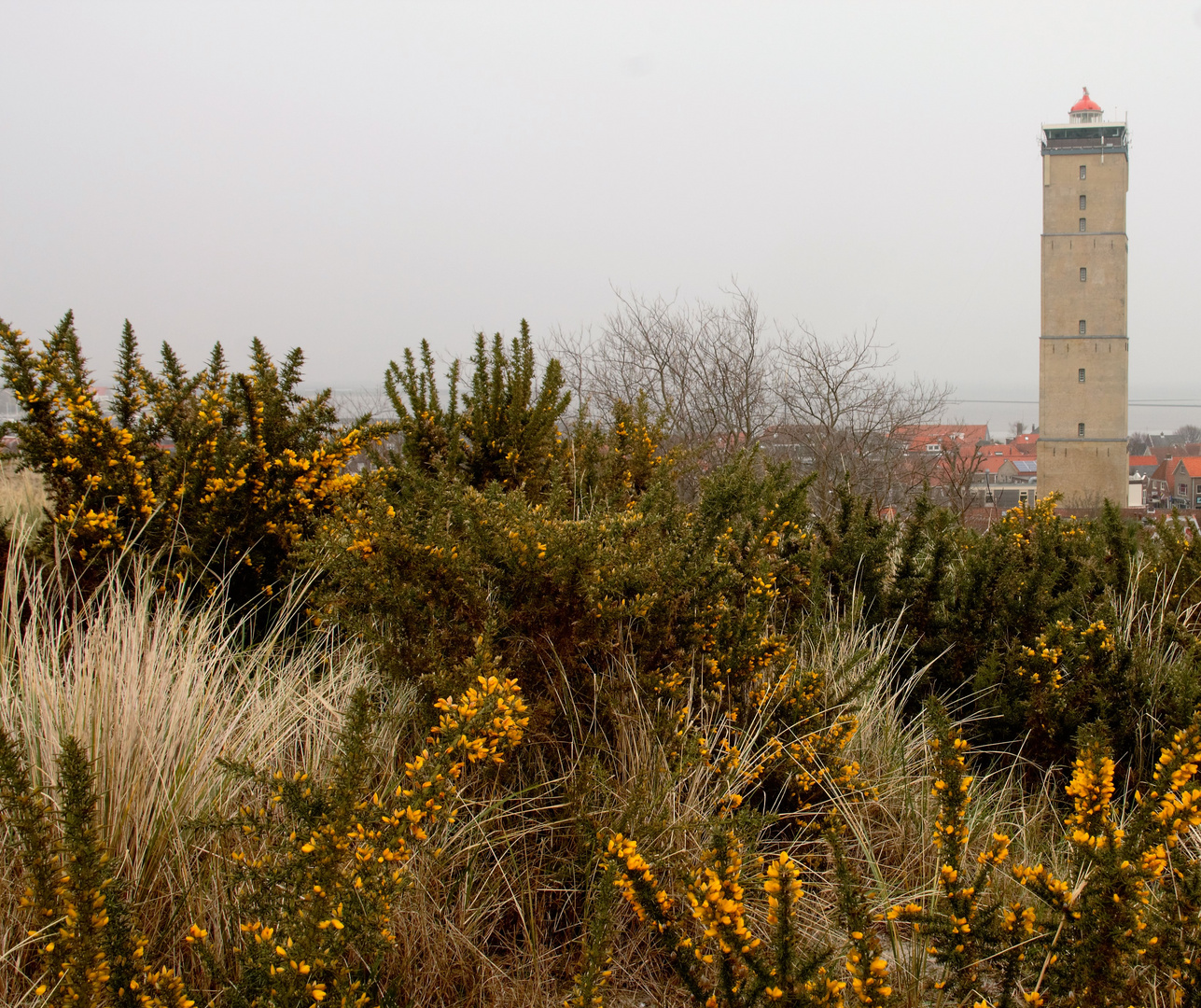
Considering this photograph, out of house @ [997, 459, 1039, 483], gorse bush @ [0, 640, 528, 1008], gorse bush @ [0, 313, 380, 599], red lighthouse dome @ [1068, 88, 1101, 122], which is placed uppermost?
red lighthouse dome @ [1068, 88, 1101, 122]

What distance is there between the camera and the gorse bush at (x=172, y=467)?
313 centimetres

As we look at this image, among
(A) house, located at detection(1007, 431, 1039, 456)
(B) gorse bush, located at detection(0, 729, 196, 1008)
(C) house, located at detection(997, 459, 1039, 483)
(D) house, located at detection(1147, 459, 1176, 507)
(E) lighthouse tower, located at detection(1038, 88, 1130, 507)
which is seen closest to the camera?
(B) gorse bush, located at detection(0, 729, 196, 1008)

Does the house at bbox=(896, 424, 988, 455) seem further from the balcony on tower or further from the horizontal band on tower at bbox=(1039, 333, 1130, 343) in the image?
the balcony on tower

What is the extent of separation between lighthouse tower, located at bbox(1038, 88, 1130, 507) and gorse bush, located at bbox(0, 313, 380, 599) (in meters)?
49.7

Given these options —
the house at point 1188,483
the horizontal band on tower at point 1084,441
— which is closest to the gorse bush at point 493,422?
the horizontal band on tower at point 1084,441

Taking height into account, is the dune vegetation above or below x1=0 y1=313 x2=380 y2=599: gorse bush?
below

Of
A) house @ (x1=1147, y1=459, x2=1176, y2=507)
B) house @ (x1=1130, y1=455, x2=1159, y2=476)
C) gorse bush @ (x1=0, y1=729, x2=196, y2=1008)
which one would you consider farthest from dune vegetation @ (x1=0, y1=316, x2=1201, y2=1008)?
house @ (x1=1130, y1=455, x2=1159, y2=476)

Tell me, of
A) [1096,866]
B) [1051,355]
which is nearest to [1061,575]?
[1096,866]

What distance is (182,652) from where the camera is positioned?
7.97 ft

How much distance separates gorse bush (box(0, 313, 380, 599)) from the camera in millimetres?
3133

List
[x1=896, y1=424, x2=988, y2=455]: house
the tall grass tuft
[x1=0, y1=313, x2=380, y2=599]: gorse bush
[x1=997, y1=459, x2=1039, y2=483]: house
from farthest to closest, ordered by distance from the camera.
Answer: [x1=997, y1=459, x2=1039, y2=483]: house < [x1=896, y1=424, x2=988, y2=455]: house < [x1=0, y1=313, x2=380, y2=599]: gorse bush < the tall grass tuft

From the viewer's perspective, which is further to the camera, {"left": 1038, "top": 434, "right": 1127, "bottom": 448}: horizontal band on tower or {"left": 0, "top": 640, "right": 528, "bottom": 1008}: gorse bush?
{"left": 1038, "top": 434, "right": 1127, "bottom": 448}: horizontal band on tower

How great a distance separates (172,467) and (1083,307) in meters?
52.5

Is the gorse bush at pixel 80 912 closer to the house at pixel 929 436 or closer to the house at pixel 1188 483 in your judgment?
the house at pixel 929 436
